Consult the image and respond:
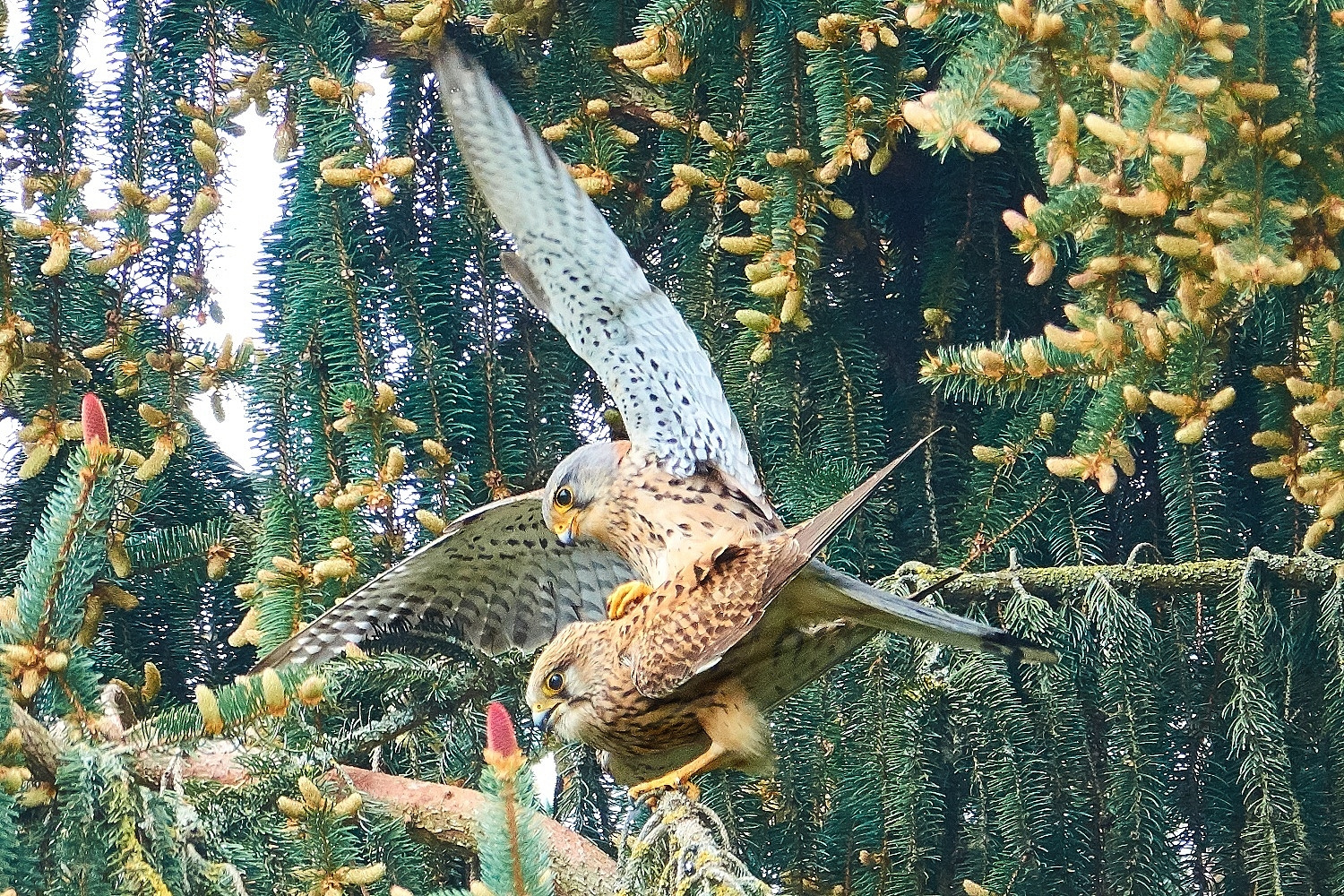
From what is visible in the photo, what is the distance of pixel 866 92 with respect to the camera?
2.42m

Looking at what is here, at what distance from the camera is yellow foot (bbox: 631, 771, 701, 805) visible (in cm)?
230

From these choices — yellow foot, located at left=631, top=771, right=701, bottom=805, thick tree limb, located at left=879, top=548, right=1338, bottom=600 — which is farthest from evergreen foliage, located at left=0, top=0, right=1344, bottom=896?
yellow foot, located at left=631, top=771, right=701, bottom=805

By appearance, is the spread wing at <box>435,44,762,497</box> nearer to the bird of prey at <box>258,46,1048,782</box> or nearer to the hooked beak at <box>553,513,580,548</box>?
the bird of prey at <box>258,46,1048,782</box>

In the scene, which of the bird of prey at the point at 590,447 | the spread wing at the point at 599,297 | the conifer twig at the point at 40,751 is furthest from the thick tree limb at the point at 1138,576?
the conifer twig at the point at 40,751

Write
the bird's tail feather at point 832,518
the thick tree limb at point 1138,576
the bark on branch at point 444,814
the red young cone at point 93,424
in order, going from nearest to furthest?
the red young cone at point 93,424 → the bird's tail feather at point 832,518 → the bark on branch at point 444,814 → the thick tree limb at point 1138,576

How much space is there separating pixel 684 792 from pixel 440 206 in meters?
1.32

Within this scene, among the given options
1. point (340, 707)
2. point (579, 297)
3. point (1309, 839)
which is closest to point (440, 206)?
point (579, 297)

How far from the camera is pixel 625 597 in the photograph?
108 inches

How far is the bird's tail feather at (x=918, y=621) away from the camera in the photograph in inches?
87.1

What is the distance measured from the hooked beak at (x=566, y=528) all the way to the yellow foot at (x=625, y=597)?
0.15 m

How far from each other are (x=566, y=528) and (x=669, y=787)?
558 millimetres

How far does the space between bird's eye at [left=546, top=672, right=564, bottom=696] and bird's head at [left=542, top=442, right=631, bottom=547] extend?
13.0 inches

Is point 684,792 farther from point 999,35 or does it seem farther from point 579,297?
point 999,35

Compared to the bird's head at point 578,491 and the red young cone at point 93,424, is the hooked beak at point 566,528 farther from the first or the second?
the red young cone at point 93,424
